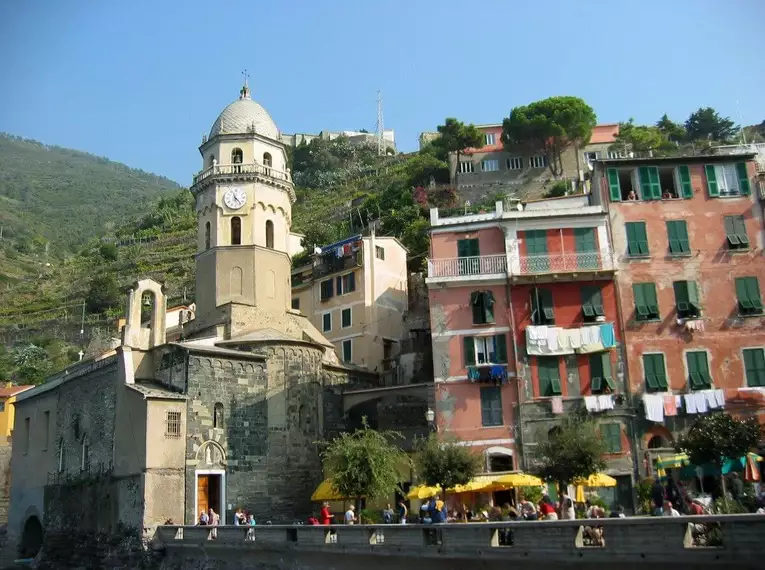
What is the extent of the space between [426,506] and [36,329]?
75242mm

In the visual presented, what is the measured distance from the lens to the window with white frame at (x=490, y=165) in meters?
79.6

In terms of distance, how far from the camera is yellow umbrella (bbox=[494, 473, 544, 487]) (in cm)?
2642

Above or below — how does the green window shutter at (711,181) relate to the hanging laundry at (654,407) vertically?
above

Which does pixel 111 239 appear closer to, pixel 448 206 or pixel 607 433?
pixel 448 206

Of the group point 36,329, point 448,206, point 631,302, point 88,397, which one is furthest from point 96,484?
point 36,329

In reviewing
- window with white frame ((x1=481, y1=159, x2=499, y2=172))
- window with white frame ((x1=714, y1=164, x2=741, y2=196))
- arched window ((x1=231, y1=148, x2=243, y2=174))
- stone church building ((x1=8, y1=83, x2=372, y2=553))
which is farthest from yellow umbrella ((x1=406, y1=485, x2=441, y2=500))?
window with white frame ((x1=481, y1=159, x2=499, y2=172))

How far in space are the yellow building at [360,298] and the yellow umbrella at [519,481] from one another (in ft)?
58.9

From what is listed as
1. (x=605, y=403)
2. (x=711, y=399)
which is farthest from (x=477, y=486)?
(x=711, y=399)

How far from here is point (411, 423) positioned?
124 ft

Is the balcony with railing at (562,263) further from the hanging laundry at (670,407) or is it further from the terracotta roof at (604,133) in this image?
the terracotta roof at (604,133)

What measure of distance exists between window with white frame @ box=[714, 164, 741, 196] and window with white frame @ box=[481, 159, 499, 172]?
4703cm

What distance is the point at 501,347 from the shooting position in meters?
31.3

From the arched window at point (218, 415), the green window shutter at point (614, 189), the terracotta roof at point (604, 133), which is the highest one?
the terracotta roof at point (604, 133)

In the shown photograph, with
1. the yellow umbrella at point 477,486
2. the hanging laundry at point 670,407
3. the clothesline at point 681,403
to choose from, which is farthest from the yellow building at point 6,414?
the hanging laundry at point 670,407
